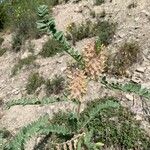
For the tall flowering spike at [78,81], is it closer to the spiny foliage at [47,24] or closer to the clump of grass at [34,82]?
the spiny foliage at [47,24]

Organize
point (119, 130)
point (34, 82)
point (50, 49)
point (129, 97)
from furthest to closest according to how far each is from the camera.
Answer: point (50, 49)
point (34, 82)
point (129, 97)
point (119, 130)

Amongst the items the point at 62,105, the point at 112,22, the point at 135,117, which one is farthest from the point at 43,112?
the point at 112,22

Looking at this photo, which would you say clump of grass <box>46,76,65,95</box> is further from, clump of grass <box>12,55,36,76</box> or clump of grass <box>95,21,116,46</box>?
clump of grass <box>12,55,36,76</box>

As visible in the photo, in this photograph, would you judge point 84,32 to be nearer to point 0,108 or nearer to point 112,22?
point 112,22

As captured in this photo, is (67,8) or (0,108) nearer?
(0,108)

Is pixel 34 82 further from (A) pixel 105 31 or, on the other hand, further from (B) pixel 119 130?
(B) pixel 119 130

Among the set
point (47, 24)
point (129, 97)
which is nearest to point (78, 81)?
point (47, 24)

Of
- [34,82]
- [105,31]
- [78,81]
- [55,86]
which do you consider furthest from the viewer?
[105,31]

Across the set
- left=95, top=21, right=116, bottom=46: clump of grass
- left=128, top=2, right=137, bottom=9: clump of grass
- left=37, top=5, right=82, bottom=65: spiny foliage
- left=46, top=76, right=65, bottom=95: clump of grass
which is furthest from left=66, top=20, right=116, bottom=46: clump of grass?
left=37, top=5, right=82, bottom=65: spiny foliage
